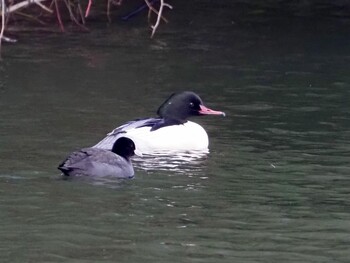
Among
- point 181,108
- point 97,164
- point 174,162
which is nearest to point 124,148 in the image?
point 97,164

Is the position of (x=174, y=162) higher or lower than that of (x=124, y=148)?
lower

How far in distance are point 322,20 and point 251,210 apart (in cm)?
1458

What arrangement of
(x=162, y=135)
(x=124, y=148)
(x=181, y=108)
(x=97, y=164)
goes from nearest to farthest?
(x=97, y=164) → (x=124, y=148) → (x=162, y=135) → (x=181, y=108)

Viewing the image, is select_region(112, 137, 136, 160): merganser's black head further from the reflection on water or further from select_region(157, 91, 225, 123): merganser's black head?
select_region(157, 91, 225, 123): merganser's black head

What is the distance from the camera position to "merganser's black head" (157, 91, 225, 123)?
51.9 ft

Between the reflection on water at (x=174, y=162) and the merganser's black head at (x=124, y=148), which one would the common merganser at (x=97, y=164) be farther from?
the reflection on water at (x=174, y=162)

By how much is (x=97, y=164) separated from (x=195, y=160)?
1.78 metres

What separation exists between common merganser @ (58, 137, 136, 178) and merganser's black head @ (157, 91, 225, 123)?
267cm

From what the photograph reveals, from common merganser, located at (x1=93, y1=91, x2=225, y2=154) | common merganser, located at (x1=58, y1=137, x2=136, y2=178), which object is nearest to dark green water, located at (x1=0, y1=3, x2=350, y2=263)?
common merganser, located at (x1=58, y1=137, x2=136, y2=178)

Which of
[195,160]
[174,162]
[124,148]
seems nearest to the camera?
[124,148]

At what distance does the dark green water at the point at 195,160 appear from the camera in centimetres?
1056

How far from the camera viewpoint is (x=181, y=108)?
52.1 feet

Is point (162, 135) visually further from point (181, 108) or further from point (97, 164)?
point (97, 164)

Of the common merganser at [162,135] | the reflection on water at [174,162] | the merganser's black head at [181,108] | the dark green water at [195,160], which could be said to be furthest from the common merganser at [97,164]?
the merganser's black head at [181,108]
